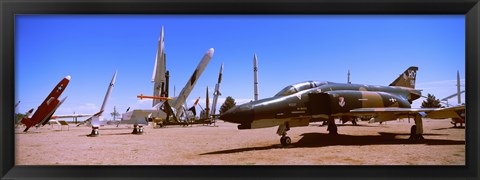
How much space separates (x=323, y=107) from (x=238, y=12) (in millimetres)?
4151

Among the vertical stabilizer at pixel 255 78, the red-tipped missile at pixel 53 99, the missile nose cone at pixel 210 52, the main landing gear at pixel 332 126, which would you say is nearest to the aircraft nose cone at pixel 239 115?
the vertical stabilizer at pixel 255 78

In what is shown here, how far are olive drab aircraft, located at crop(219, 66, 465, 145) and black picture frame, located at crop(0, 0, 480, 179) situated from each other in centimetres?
178

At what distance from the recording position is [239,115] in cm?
762

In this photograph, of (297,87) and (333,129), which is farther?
(333,129)

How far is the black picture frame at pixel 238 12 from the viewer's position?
6.19m

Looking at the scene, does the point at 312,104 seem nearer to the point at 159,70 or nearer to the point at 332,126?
the point at 332,126

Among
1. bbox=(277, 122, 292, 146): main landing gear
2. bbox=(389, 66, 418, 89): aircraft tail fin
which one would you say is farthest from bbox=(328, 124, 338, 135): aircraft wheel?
bbox=(277, 122, 292, 146): main landing gear

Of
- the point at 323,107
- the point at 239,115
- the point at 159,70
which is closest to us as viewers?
the point at 239,115

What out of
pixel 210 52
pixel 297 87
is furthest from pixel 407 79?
pixel 210 52

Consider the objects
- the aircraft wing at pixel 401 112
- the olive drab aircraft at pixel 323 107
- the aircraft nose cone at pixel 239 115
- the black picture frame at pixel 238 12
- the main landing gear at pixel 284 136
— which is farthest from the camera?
the aircraft wing at pixel 401 112

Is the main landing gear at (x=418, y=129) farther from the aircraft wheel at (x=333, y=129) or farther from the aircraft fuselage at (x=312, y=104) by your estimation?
the aircraft wheel at (x=333, y=129)

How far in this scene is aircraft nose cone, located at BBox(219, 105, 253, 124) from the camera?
7566 mm

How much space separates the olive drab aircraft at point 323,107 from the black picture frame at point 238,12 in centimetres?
178

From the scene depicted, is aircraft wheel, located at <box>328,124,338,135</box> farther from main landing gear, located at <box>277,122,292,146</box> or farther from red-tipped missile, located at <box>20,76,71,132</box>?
red-tipped missile, located at <box>20,76,71,132</box>
